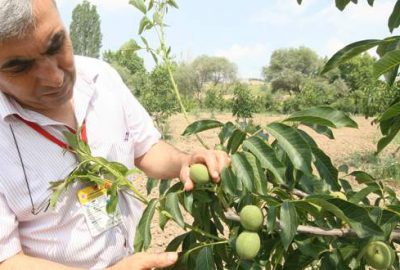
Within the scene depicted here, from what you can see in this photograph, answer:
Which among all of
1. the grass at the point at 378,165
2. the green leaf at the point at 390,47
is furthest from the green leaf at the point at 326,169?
the grass at the point at 378,165

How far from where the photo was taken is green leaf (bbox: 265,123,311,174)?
110 centimetres

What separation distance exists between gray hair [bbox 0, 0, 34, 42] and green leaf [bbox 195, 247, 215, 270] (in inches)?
30.5

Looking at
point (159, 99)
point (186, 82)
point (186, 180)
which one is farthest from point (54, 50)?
point (186, 82)

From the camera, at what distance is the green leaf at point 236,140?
1.25 meters

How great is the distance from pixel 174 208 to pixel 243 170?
8.2 inches

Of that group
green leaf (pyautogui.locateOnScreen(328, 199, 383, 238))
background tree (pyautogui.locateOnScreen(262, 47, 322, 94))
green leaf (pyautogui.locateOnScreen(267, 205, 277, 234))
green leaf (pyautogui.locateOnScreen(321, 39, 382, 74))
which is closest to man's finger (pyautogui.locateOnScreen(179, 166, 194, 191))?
green leaf (pyautogui.locateOnScreen(267, 205, 277, 234))

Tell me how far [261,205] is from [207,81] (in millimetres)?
50768

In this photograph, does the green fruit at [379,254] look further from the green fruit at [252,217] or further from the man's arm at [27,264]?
the man's arm at [27,264]

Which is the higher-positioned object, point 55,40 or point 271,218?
point 55,40

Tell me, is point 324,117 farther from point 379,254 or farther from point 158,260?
point 158,260

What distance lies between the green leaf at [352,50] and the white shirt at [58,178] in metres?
0.84

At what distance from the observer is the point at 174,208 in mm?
1162

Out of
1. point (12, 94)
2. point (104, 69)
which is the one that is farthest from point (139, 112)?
point (12, 94)

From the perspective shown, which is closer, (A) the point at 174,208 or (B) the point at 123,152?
(A) the point at 174,208
